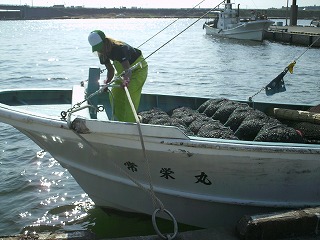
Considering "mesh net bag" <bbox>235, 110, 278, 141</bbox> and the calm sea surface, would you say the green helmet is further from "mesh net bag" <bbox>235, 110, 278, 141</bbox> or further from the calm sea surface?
"mesh net bag" <bbox>235, 110, 278, 141</bbox>

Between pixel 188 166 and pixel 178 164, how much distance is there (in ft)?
0.38

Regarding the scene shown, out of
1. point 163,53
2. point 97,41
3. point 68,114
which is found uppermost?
point 97,41

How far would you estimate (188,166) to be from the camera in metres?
5.05

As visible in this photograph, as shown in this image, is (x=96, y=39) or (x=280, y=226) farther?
(x=96, y=39)

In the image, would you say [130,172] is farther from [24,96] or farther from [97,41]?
[24,96]

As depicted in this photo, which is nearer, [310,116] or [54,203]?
[310,116]

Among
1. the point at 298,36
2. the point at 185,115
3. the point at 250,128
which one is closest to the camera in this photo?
the point at 250,128

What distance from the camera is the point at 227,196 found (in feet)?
17.3

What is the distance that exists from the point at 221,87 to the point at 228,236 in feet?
50.0

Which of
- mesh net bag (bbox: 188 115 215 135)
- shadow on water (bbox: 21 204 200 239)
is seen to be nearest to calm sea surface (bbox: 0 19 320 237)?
shadow on water (bbox: 21 204 200 239)

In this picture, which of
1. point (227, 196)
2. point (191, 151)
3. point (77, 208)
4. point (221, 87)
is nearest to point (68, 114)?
point (191, 151)

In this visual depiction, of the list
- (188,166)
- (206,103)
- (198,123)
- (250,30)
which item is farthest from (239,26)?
(188,166)

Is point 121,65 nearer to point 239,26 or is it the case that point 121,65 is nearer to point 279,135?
point 279,135

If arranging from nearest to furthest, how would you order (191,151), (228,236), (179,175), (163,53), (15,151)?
1. (228,236)
2. (191,151)
3. (179,175)
4. (15,151)
5. (163,53)
